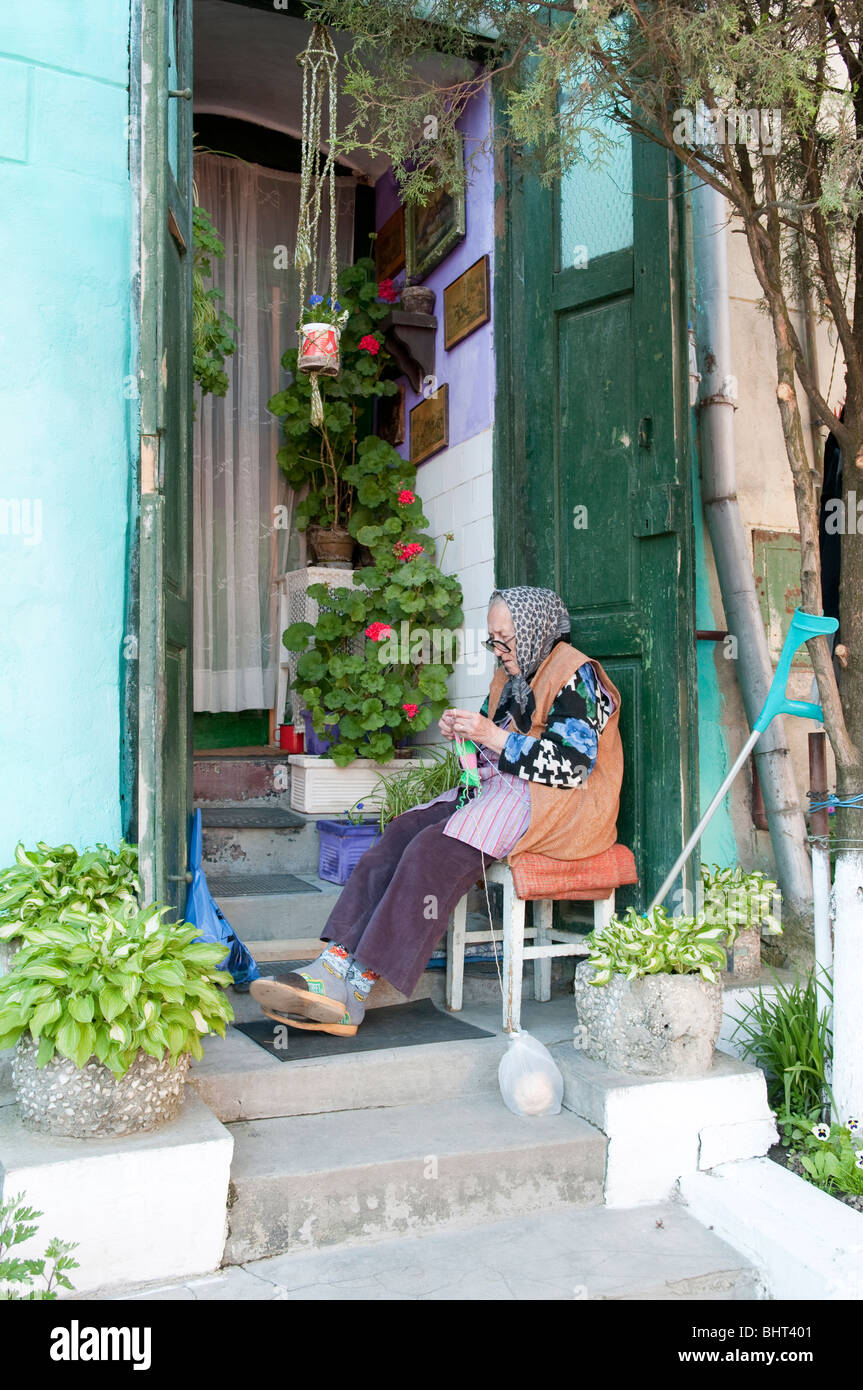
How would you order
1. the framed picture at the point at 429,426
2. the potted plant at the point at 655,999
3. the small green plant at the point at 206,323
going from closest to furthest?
the potted plant at the point at 655,999
the small green plant at the point at 206,323
the framed picture at the point at 429,426

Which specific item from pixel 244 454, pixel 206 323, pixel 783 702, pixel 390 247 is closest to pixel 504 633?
pixel 783 702

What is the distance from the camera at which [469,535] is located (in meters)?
4.84

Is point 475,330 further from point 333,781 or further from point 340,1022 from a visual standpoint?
point 340,1022

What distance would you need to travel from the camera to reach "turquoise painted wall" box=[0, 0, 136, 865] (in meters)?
3.20

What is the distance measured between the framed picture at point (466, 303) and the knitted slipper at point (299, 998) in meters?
2.94

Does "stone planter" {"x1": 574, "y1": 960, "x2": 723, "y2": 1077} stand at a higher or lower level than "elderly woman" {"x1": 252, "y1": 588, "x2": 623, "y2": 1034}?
lower

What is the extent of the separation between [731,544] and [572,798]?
1.39 meters

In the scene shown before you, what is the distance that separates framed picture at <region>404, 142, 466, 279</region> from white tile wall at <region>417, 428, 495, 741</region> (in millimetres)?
933

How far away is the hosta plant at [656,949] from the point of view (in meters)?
2.83

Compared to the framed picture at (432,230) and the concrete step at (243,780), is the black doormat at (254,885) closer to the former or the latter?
the concrete step at (243,780)

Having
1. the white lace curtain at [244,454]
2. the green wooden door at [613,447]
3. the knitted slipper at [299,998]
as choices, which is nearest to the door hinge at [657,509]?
the green wooden door at [613,447]

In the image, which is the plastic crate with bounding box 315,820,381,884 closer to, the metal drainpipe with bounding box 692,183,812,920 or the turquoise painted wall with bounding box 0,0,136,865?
the turquoise painted wall with bounding box 0,0,136,865

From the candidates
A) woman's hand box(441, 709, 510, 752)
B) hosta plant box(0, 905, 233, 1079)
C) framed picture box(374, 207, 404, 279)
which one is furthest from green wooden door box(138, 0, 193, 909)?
framed picture box(374, 207, 404, 279)
